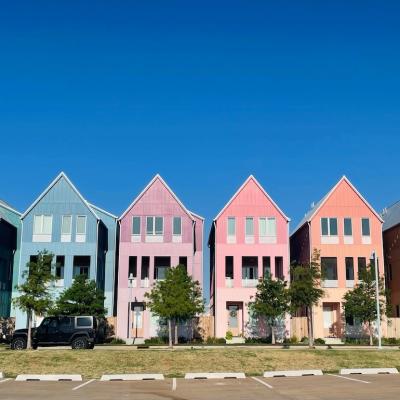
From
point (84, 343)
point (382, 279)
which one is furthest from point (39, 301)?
point (382, 279)

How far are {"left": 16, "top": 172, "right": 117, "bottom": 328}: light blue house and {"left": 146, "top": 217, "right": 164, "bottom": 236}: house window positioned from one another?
4440mm

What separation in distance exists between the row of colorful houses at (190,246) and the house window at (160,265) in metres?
0.09

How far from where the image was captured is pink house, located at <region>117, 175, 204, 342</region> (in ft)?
172

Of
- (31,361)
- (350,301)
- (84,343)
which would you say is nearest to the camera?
(31,361)

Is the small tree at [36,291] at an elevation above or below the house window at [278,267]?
below

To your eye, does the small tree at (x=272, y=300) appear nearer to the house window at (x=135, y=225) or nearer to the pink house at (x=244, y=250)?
the pink house at (x=244, y=250)

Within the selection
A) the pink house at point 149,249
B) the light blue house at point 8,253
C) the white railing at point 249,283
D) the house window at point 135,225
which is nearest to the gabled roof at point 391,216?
the white railing at point 249,283

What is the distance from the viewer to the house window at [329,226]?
178 ft

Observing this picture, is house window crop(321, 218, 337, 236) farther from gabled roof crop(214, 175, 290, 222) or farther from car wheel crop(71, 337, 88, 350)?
car wheel crop(71, 337, 88, 350)

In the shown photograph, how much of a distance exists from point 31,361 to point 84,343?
23.4 feet

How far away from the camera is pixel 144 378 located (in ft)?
80.0

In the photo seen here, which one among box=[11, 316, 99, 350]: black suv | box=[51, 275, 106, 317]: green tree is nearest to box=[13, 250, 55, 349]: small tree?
box=[11, 316, 99, 350]: black suv

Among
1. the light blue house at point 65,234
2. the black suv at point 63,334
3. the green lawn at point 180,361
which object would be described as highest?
the light blue house at point 65,234

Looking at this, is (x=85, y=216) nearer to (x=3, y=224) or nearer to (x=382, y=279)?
(x=3, y=224)
